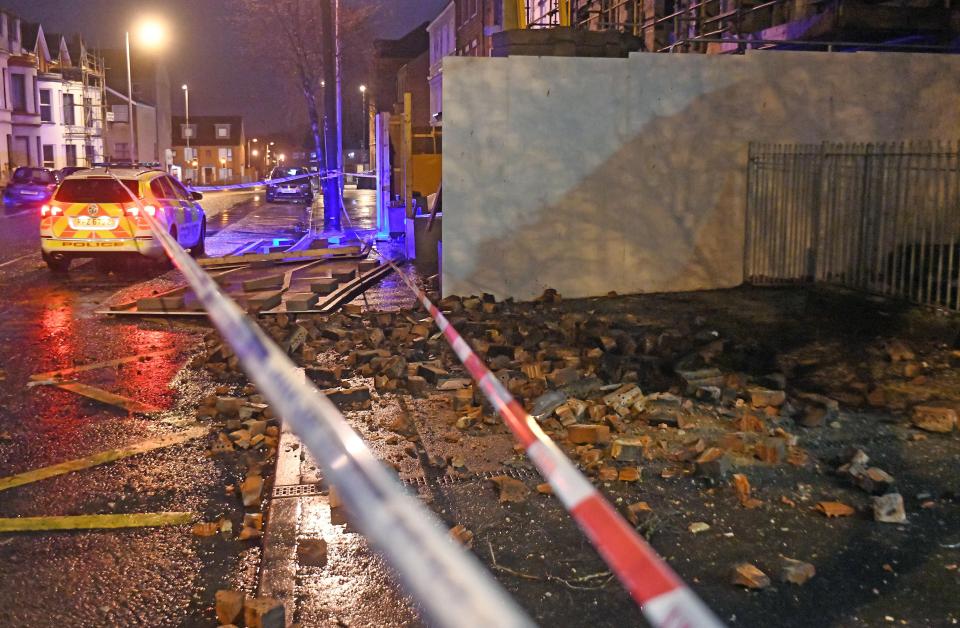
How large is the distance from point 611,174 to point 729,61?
2.16 meters

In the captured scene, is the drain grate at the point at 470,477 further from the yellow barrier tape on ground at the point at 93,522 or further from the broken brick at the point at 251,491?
the yellow barrier tape on ground at the point at 93,522

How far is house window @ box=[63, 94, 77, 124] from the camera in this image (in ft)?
231

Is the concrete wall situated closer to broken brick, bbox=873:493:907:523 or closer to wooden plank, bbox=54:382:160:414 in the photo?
wooden plank, bbox=54:382:160:414

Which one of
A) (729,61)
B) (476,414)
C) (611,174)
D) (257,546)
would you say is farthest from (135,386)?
(729,61)

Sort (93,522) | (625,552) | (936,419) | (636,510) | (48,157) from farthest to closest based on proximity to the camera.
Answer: (48,157), (936,419), (93,522), (636,510), (625,552)

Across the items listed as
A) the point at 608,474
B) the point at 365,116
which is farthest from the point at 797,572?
the point at 365,116

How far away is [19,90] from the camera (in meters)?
62.8

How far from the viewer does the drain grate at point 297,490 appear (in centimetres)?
580

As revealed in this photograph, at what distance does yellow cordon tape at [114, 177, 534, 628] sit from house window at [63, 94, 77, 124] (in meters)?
67.4

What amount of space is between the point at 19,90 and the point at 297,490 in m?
65.5

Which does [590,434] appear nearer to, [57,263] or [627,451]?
[627,451]

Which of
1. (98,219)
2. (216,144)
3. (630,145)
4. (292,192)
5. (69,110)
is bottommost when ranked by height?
(292,192)

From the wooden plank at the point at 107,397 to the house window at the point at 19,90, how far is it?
2396 inches

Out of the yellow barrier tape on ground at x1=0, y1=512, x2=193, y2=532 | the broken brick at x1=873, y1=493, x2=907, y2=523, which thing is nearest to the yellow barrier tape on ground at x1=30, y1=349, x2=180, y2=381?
the yellow barrier tape on ground at x1=0, y1=512, x2=193, y2=532
